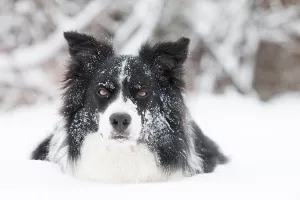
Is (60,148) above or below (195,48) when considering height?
below

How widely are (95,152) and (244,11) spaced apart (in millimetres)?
9974

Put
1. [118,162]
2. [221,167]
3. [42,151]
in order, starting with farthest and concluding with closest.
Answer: [42,151]
[221,167]
[118,162]

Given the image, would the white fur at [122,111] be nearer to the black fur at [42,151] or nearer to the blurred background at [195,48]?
the black fur at [42,151]

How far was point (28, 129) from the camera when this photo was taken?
9.71 m

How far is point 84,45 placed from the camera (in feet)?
15.9

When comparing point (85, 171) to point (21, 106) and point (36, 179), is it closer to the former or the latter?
point (36, 179)

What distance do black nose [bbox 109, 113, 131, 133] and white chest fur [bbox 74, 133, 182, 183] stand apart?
1.08 feet

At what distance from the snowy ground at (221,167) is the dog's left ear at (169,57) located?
1.02 m

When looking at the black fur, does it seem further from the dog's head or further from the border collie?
the dog's head

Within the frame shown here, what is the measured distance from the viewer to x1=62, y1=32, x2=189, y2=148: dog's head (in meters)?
4.42

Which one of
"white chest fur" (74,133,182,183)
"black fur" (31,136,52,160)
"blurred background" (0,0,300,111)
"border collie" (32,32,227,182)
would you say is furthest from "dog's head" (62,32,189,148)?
"blurred background" (0,0,300,111)

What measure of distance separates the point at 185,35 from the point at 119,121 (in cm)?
922

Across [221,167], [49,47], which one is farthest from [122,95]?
[49,47]

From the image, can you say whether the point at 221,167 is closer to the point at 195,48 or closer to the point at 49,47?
the point at 49,47
